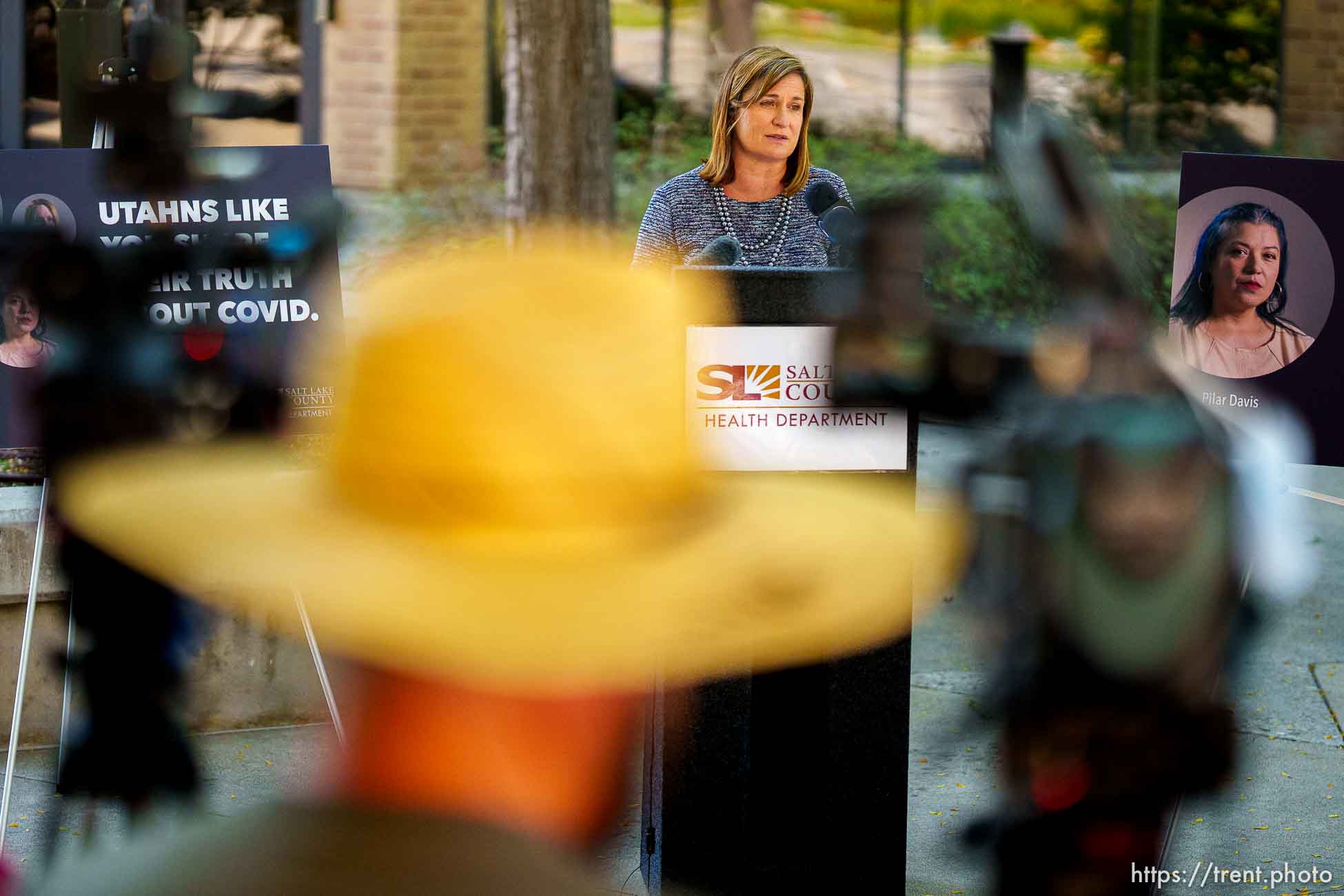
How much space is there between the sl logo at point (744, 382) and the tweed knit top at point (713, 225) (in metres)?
1.36

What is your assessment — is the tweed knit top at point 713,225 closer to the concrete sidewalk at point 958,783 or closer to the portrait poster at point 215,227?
the concrete sidewalk at point 958,783

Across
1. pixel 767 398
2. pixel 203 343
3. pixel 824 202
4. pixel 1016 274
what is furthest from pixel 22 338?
pixel 1016 274

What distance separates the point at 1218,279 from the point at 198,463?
357 cm

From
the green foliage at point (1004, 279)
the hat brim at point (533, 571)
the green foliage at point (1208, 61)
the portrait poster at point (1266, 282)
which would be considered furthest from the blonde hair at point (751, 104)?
the green foliage at point (1208, 61)

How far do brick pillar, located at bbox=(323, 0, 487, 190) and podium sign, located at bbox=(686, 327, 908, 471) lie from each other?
28.2ft

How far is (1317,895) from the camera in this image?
14.2 feet

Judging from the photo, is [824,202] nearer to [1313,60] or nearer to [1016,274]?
[1016,274]

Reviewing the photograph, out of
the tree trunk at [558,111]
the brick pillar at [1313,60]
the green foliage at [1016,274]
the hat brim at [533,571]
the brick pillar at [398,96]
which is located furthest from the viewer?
the brick pillar at [1313,60]

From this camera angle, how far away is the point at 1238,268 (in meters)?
4.85

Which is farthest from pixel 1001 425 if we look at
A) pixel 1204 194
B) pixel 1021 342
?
pixel 1204 194

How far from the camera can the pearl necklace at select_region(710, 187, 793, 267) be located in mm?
4891

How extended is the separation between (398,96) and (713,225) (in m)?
7.54

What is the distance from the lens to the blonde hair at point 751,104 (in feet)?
16.3

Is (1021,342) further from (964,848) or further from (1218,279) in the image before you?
(1218,279)
